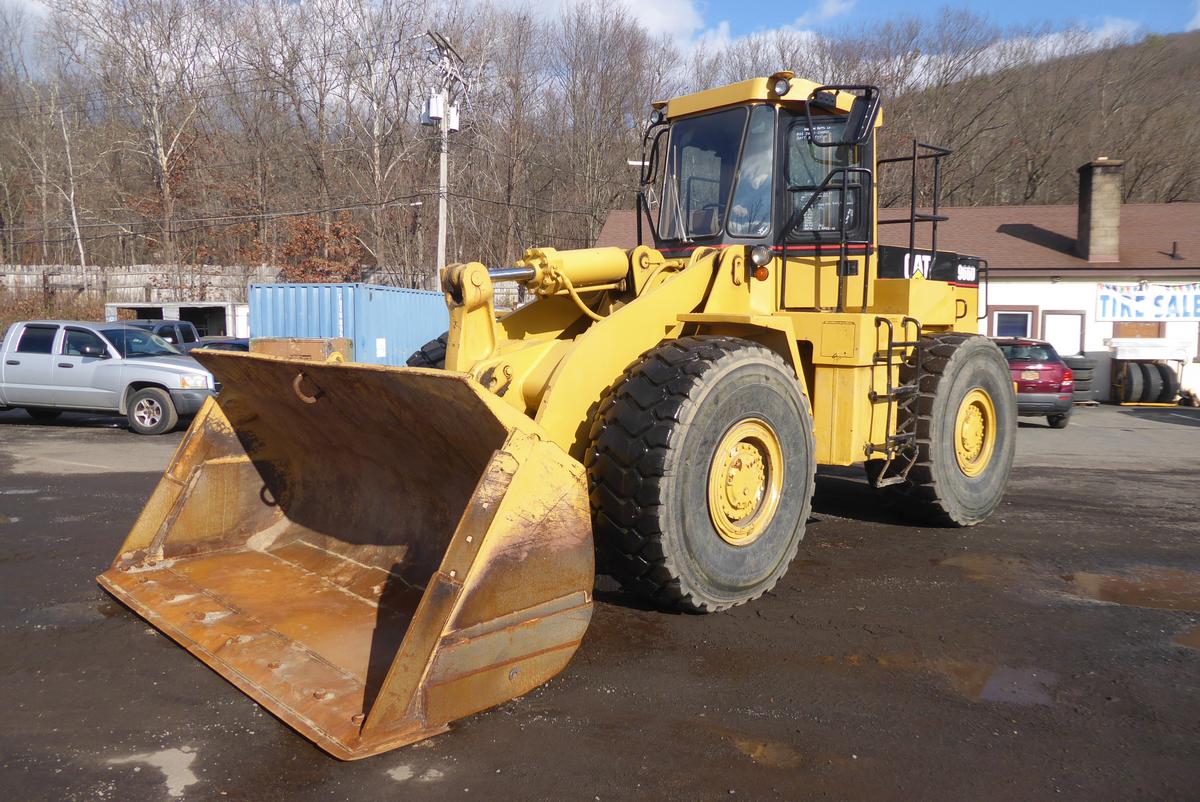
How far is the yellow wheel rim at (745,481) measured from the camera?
4.62 meters

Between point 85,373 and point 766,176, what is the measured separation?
12107 millimetres

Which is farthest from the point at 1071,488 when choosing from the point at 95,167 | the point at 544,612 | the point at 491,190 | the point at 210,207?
the point at 95,167

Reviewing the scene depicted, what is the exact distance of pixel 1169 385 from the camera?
20.0m

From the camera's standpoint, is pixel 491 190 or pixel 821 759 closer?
pixel 821 759

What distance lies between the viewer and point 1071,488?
9250mm

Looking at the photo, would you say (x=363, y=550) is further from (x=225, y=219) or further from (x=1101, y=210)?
(x=225, y=219)

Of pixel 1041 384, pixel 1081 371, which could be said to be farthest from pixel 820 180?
pixel 1081 371

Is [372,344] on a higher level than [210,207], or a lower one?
lower

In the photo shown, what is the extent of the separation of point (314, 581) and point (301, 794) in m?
2.02

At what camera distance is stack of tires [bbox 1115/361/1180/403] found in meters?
20.1

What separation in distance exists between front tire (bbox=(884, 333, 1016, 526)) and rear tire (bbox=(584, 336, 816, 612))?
1.75 m

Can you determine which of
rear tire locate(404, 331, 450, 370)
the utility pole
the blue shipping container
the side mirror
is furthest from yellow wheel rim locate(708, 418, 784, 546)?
the utility pole

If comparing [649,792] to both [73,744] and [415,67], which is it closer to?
[73,744]

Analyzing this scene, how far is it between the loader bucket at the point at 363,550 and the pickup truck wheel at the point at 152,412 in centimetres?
909
